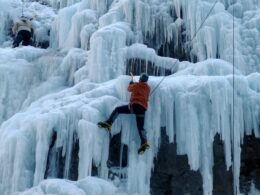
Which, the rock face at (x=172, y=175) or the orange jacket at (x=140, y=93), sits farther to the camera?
the rock face at (x=172, y=175)

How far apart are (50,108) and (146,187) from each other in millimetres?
2143

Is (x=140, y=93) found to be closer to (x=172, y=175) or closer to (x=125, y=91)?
(x=125, y=91)

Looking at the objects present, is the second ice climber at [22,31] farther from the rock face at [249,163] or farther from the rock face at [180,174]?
the rock face at [249,163]

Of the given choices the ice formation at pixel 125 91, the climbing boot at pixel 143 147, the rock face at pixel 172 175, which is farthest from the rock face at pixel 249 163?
the climbing boot at pixel 143 147

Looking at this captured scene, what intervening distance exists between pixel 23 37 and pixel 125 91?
5162 mm

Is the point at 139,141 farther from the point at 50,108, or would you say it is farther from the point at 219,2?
the point at 219,2

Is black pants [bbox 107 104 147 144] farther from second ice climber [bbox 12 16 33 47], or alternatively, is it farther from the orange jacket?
second ice climber [bbox 12 16 33 47]

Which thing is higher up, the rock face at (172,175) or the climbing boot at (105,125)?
the climbing boot at (105,125)

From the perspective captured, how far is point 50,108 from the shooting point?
31.6 feet

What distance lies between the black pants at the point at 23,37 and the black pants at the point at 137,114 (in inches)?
219

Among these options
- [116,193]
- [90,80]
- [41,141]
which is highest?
[90,80]

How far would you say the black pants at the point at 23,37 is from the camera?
540 inches

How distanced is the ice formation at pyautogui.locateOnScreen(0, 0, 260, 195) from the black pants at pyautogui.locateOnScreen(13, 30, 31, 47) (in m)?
0.35

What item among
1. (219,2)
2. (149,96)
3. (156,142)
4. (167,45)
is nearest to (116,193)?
(156,142)
